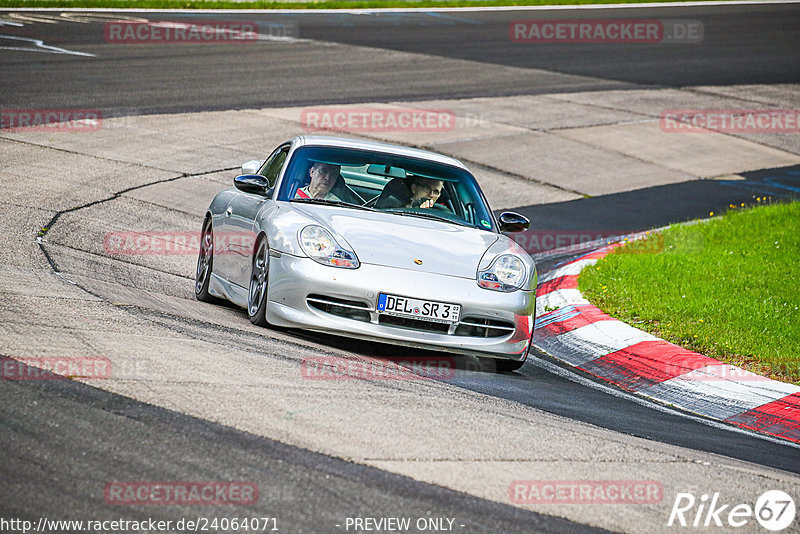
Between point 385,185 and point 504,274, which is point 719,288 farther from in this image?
point 385,185

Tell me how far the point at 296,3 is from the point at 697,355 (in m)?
24.3

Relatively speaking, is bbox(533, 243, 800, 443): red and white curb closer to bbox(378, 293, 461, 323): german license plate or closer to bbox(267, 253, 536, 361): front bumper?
bbox(267, 253, 536, 361): front bumper

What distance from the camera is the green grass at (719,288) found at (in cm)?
795

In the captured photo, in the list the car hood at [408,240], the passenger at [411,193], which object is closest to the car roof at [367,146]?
the passenger at [411,193]

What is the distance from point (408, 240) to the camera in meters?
7.18

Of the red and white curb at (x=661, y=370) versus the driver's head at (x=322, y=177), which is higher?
the driver's head at (x=322, y=177)

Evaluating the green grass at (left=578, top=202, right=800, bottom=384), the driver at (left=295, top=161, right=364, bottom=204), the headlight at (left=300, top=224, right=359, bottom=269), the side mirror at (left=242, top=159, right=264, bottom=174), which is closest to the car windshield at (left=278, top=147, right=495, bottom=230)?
the driver at (left=295, top=161, right=364, bottom=204)

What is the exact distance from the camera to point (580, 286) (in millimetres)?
9852

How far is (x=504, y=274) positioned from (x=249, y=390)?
246 cm

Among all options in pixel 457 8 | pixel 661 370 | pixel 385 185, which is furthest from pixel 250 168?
pixel 457 8

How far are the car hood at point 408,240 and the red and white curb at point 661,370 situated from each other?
127cm

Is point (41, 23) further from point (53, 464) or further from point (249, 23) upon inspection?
point (53, 464)

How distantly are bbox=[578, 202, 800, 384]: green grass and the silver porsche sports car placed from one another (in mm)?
1599

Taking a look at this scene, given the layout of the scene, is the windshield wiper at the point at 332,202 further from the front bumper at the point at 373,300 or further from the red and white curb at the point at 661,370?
the red and white curb at the point at 661,370
